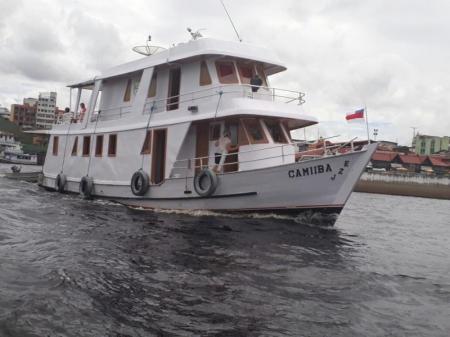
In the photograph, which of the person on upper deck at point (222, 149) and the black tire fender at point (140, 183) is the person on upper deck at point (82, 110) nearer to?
the black tire fender at point (140, 183)

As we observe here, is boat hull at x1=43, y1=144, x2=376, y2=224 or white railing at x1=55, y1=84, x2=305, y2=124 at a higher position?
white railing at x1=55, y1=84, x2=305, y2=124

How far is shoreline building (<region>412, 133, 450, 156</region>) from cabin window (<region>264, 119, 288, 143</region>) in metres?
127

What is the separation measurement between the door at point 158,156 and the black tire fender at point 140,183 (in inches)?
13.3

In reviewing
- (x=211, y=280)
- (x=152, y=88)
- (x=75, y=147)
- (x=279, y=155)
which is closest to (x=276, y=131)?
(x=279, y=155)

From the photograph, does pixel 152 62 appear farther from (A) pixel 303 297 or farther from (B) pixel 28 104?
(B) pixel 28 104

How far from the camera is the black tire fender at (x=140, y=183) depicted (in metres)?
14.5

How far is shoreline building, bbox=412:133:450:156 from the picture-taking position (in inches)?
5098

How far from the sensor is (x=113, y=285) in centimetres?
643

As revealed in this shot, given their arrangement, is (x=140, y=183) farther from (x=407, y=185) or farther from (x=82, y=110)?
(x=407, y=185)

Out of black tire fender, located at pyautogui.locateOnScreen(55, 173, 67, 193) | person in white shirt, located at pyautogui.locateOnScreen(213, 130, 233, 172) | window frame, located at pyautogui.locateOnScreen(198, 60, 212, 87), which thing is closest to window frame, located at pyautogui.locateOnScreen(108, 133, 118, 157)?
black tire fender, located at pyautogui.locateOnScreen(55, 173, 67, 193)

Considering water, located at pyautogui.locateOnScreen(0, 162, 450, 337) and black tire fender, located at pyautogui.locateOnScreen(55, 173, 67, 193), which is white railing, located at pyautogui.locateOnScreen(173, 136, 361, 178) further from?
black tire fender, located at pyautogui.locateOnScreen(55, 173, 67, 193)

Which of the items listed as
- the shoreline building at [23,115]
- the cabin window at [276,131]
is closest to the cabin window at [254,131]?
the cabin window at [276,131]

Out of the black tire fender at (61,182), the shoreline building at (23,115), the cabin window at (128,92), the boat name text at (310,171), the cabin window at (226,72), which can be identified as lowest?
the black tire fender at (61,182)

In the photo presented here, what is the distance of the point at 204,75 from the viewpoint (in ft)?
47.6
